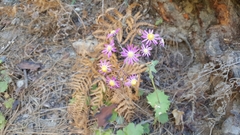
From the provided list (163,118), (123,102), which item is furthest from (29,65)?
(163,118)

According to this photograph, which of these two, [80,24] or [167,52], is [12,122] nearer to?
[80,24]

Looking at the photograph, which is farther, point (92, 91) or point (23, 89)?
point (23, 89)

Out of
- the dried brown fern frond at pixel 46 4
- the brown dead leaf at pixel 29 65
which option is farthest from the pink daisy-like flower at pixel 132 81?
the dried brown fern frond at pixel 46 4

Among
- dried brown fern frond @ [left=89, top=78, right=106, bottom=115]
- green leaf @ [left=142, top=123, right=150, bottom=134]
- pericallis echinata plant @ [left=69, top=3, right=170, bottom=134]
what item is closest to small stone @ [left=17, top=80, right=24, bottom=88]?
pericallis echinata plant @ [left=69, top=3, right=170, bottom=134]

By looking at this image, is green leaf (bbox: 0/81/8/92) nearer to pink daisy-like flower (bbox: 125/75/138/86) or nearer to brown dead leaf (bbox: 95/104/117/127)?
brown dead leaf (bbox: 95/104/117/127)

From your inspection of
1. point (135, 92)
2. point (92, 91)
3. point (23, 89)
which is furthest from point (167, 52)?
point (23, 89)

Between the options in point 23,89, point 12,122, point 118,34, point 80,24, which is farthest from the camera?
point 80,24

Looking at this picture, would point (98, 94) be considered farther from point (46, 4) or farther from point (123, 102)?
point (46, 4)

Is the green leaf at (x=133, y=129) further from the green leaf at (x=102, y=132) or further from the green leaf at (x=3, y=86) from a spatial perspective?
the green leaf at (x=3, y=86)
